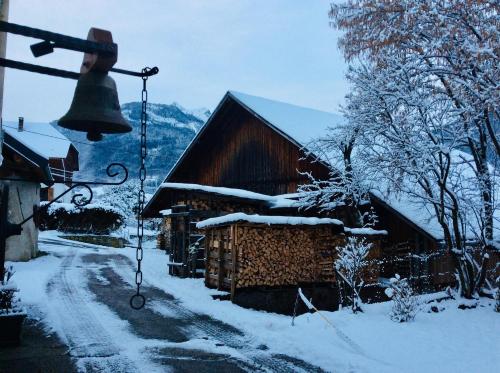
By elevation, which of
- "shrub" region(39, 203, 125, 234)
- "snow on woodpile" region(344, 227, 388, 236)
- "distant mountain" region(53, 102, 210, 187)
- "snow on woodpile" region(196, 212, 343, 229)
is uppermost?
"distant mountain" region(53, 102, 210, 187)

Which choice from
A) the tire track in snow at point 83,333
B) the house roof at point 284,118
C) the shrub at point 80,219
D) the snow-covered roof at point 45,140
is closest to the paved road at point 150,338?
the tire track in snow at point 83,333

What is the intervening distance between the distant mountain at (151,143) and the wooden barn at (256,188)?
7655 centimetres

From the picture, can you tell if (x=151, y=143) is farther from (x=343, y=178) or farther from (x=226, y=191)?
(x=343, y=178)

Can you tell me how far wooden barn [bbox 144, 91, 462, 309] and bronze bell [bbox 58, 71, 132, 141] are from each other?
30.3 ft

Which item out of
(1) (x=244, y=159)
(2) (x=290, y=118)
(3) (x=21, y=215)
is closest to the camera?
(3) (x=21, y=215)

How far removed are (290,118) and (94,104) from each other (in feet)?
57.9

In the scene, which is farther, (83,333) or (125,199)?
(125,199)

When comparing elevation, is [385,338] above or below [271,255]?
below

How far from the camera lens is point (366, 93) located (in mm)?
11719

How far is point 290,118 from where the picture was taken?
69.3 ft

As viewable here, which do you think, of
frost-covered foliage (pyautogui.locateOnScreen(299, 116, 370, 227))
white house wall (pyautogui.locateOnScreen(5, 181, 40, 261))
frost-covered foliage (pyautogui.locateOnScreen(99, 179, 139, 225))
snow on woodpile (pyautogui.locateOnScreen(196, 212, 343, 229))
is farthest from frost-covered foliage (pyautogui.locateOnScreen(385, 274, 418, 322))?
frost-covered foliage (pyautogui.locateOnScreen(99, 179, 139, 225))

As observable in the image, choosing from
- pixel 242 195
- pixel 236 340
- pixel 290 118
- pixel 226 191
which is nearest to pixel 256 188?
pixel 242 195

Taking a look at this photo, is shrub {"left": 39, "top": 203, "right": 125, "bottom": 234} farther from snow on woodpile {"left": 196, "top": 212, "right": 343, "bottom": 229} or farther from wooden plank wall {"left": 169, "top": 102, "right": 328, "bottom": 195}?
snow on woodpile {"left": 196, "top": 212, "right": 343, "bottom": 229}

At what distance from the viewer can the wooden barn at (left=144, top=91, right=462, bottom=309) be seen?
15.5m
